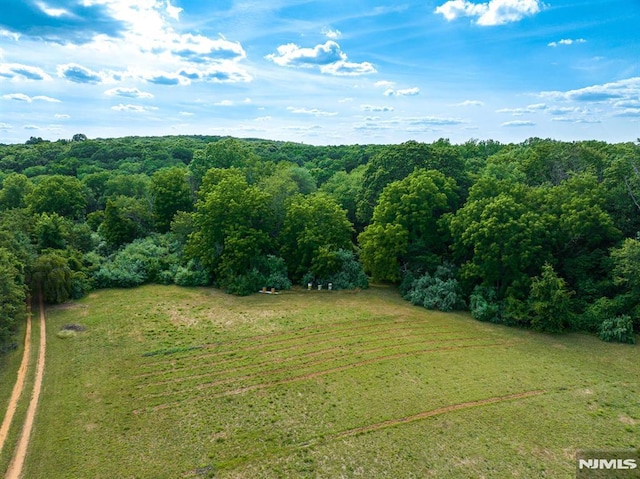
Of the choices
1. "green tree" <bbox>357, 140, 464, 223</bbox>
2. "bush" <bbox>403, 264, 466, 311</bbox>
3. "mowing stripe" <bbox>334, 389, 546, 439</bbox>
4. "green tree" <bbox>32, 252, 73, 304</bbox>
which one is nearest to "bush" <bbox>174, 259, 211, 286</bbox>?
"green tree" <bbox>32, 252, 73, 304</bbox>

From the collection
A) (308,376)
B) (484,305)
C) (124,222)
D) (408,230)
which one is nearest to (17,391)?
(308,376)

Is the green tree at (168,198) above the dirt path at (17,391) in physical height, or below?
above

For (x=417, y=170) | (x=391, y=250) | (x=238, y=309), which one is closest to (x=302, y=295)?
(x=238, y=309)

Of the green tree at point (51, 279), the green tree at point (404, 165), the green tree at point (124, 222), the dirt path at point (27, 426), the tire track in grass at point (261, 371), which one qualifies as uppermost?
the green tree at point (404, 165)

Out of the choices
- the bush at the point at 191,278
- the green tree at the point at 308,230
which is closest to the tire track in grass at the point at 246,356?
the green tree at the point at 308,230

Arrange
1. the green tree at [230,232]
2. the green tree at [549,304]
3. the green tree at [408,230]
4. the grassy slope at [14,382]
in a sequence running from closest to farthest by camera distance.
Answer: the grassy slope at [14,382], the green tree at [549,304], the green tree at [408,230], the green tree at [230,232]

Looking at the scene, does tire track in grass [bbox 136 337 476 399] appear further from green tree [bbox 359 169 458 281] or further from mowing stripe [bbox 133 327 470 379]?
green tree [bbox 359 169 458 281]

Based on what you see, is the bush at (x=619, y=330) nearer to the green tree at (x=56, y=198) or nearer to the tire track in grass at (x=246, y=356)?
the tire track in grass at (x=246, y=356)
